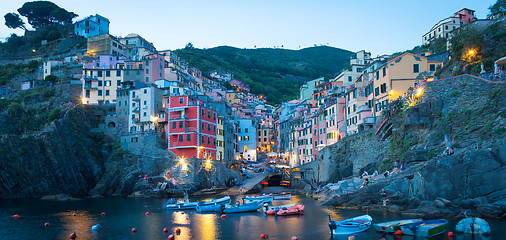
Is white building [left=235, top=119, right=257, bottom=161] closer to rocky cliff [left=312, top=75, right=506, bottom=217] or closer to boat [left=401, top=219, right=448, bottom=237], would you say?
rocky cliff [left=312, top=75, right=506, bottom=217]

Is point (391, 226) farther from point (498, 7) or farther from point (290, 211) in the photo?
point (498, 7)

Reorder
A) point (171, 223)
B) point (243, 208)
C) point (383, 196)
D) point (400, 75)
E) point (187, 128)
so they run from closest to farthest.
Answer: point (171, 223) → point (383, 196) → point (243, 208) → point (400, 75) → point (187, 128)

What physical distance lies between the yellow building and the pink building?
176 feet

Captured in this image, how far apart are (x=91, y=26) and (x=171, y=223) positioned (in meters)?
98.9

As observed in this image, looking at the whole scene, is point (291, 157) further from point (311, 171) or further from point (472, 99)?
point (472, 99)

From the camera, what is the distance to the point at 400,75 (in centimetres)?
5631

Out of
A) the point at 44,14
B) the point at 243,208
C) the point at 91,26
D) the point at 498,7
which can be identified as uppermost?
the point at 44,14

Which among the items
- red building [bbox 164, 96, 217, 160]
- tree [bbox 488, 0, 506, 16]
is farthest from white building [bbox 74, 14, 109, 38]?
tree [bbox 488, 0, 506, 16]

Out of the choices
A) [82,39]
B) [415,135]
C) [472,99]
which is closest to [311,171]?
[415,135]

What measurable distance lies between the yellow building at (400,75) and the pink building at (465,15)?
5358 centimetres

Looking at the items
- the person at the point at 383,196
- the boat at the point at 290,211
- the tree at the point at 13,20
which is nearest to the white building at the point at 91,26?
the tree at the point at 13,20

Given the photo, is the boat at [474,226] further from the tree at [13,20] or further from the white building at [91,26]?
the tree at [13,20]

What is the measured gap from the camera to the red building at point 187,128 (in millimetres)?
72669

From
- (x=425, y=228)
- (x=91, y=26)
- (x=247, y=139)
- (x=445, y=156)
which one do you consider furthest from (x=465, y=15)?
(x=91, y=26)
